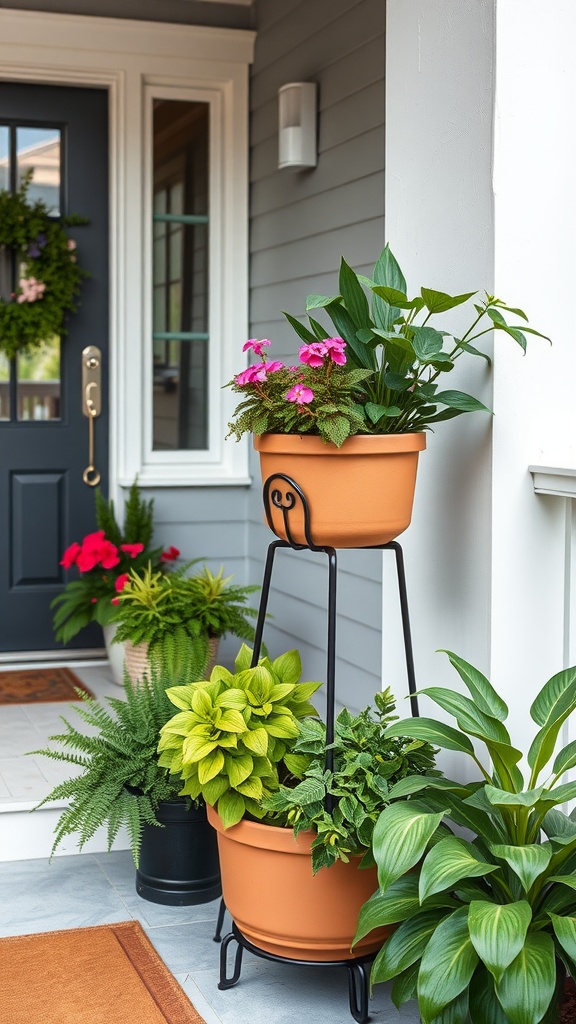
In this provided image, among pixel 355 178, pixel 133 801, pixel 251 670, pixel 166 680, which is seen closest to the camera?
pixel 251 670

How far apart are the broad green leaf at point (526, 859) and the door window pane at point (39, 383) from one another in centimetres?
303

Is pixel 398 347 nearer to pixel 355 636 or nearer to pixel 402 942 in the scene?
pixel 402 942

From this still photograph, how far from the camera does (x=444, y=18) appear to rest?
234 cm

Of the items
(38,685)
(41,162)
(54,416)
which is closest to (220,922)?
(38,685)

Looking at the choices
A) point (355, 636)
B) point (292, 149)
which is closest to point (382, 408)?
point (355, 636)

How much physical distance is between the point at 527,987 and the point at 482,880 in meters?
0.29

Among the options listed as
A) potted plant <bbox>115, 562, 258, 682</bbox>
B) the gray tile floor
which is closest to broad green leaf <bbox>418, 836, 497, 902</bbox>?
the gray tile floor

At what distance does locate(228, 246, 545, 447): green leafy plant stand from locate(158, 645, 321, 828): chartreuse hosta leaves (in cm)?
51

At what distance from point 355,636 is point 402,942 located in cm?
170

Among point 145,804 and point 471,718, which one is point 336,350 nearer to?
point 471,718

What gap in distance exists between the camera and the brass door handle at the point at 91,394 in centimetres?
444

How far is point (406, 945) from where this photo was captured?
6.29 feet

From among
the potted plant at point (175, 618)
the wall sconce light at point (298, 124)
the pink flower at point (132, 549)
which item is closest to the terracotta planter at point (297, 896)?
the potted plant at point (175, 618)

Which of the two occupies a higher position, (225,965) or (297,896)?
Result: (297,896)
